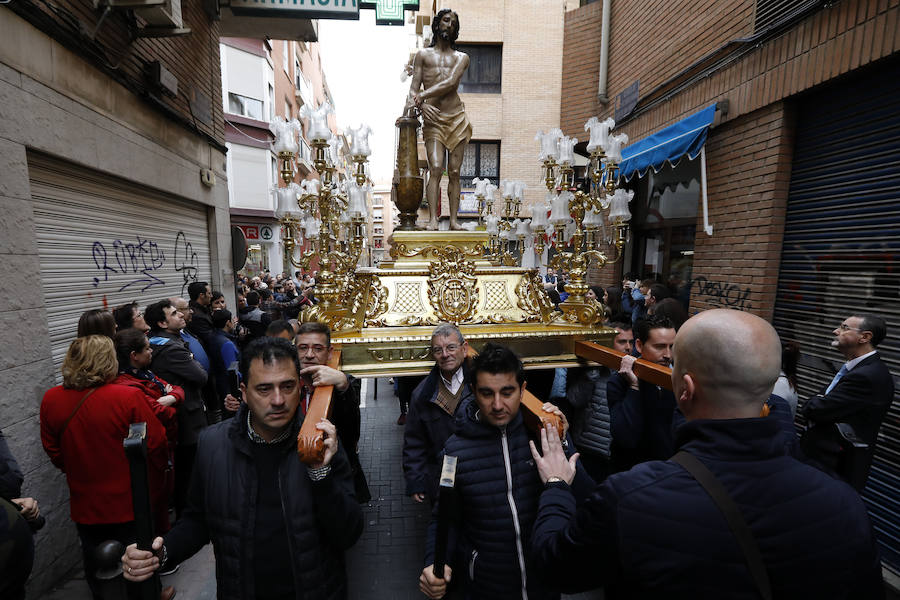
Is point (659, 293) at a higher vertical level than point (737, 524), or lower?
higher

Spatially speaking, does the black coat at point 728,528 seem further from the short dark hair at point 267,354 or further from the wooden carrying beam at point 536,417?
the short dark hair at point 267,354

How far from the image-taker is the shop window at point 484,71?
48.9 feet

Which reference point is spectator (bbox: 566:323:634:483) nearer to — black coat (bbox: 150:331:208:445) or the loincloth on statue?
the loincloth on statue

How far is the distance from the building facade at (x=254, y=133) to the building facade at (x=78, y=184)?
31.4 ft

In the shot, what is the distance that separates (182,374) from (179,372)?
29 mm

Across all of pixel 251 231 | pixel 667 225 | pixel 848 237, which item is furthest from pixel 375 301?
pixel 251 231

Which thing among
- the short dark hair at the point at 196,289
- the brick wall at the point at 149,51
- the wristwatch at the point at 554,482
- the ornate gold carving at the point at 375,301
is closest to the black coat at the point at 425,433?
the ornate gold carving at the point at 375,301

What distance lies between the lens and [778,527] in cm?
104

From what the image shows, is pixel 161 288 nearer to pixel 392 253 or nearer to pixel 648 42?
pixel 392 253

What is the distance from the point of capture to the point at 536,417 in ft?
6.17

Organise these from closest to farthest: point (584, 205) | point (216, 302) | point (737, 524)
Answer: point (737, 524) → point (584, 205) → point (216, 302)

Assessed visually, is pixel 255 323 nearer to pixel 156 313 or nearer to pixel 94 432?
pixel 156 313

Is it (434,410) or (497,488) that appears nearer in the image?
(497,488)

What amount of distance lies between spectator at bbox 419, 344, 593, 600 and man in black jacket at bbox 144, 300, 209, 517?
270cm
